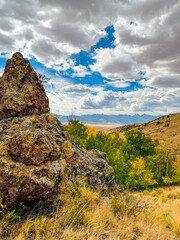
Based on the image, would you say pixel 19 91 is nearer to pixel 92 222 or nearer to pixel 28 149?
pixel 28 149

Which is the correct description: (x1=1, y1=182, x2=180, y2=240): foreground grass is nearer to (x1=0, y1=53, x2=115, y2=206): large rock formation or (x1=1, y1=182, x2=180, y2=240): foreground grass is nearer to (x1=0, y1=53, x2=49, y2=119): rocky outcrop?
(x1=0, y1=53, x2=115, y2=206): large rock formation

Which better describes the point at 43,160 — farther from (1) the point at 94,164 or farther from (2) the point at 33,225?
(1) the point at 94,164

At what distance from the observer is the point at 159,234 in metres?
3.93

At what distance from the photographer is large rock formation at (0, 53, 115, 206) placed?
12.3 ft

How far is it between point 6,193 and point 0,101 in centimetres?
478

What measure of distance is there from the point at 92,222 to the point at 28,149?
8.90ft

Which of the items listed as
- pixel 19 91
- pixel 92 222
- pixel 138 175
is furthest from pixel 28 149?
pixel 138 175

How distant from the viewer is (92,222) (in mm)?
3973

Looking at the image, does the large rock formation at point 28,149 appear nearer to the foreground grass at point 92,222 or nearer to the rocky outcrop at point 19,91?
the rocky outcrop at point 19,91

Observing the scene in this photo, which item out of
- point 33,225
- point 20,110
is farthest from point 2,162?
point 20,110

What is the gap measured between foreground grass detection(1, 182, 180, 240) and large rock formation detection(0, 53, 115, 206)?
0.61 metres

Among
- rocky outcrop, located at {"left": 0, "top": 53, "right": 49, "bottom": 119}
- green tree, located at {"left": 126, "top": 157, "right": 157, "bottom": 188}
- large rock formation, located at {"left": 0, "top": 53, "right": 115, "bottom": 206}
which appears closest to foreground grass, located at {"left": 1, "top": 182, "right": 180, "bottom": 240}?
large rock formation, located at {"left": 0, "top": 53, "right": 115, "bottom": 206}

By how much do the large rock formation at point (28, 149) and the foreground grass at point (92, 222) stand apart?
23.9 inches

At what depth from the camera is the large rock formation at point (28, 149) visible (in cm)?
375
